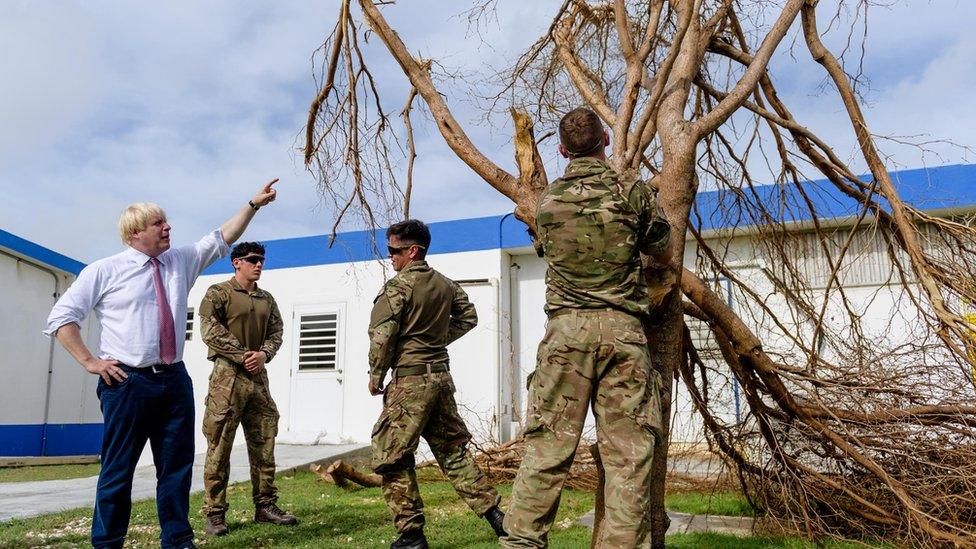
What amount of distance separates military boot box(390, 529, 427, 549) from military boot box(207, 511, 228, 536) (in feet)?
4.60

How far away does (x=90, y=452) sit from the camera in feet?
50.1

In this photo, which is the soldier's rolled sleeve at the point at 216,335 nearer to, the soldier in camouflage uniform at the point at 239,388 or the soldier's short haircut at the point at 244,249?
Answer: the soldier in camouflage uniform at the point at 239,388

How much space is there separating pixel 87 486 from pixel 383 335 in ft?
17.5

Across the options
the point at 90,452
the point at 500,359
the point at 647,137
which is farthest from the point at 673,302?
the point at 90,452

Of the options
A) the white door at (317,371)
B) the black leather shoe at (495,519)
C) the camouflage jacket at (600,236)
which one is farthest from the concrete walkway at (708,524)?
the white door at (317,371)

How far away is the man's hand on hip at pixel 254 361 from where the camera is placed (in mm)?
5445

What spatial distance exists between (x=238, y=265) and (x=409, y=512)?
2504 mm

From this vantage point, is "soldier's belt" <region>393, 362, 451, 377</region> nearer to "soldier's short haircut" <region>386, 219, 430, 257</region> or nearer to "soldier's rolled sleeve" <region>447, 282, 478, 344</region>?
"soldier's rolled sleeve" <region>447, 282, 478, 344</region>

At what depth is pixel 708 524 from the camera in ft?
16.6

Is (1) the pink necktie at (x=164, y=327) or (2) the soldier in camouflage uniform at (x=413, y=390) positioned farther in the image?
(2) the soldier in camouflage uniform at (x=413, y=390)

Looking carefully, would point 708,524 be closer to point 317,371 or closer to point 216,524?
point 216,524

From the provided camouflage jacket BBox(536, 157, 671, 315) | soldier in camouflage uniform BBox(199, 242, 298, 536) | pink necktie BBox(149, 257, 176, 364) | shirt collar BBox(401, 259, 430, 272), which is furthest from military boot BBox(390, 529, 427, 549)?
camouflage jacket BBox(536, 157, 671, 315)

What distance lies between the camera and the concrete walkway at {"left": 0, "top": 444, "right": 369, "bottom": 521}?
20.7 ft

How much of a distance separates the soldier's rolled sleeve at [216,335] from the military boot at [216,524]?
1116mm
